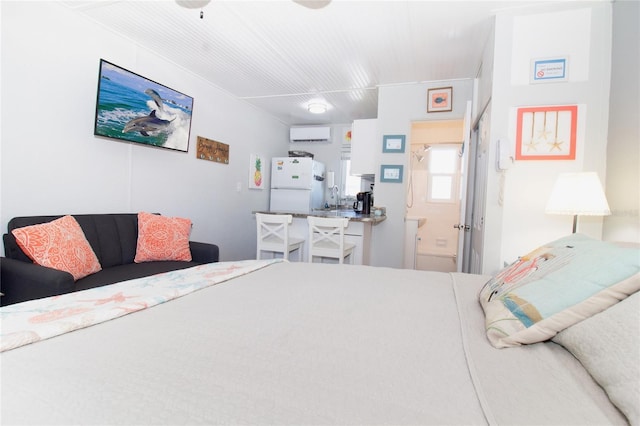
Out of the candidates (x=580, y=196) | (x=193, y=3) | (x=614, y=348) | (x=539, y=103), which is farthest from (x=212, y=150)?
(x=614, y=348)

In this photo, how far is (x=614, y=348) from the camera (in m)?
0.61

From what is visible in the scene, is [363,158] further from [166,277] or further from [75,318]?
[75,318]

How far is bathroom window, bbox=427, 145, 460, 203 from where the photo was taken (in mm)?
5645

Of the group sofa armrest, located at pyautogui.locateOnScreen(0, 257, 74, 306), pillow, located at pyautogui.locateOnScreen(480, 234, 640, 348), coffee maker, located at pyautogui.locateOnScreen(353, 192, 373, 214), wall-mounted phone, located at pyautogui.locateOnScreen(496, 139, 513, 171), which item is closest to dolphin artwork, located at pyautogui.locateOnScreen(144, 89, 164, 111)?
sofa armrest, located at pyautogui.locateOnScreen(0, 257, 74, 306)

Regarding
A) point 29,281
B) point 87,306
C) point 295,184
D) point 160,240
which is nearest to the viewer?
point 87,306

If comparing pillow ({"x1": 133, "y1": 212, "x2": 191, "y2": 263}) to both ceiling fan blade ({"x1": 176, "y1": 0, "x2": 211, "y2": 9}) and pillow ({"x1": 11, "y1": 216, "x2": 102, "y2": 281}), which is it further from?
ceiling fan blade ({"x1": 176, "y1": 0, "x2": 211, "y2": 9})

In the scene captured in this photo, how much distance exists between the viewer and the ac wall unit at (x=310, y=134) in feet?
18.6

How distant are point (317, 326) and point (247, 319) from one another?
213 millimetres

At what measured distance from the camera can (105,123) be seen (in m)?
2.53

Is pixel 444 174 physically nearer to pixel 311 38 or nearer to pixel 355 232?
pixel 355 232

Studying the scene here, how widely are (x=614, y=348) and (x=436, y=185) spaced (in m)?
5.52

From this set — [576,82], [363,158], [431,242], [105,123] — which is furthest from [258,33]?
[431,242]

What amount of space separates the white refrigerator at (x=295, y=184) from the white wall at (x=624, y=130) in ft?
11.9

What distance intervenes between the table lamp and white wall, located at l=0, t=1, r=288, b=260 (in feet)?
11.2
